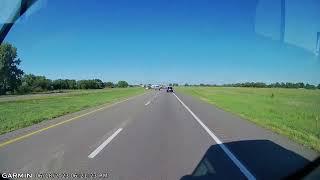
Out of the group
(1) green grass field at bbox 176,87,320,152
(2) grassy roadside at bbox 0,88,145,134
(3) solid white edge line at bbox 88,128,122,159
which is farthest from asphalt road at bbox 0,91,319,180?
(2) grassy roadside at bbox 0,88,145,134

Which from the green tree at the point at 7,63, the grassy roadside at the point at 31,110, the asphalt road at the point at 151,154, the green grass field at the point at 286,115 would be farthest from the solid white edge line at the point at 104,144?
the green grass field at the point at 286,115

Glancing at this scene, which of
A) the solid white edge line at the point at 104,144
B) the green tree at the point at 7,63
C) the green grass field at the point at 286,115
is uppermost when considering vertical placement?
A: the green tree at the point at 7,63

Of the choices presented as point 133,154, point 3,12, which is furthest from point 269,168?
point 3,12

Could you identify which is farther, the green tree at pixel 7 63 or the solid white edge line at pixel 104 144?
the solid white edge line at pixel 104 144

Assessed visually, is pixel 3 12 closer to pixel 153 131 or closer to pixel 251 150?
pixel 251 150

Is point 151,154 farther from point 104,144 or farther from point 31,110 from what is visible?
point 31,110

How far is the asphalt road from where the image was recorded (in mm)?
7207

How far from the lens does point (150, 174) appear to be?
705cm

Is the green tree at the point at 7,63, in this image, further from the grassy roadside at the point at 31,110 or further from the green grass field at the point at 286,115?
the green grass field at the point at 286,115

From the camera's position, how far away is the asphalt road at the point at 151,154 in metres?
7.21

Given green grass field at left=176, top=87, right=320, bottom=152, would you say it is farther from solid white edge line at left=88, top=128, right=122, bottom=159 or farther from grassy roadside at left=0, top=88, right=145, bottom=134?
Result: grassy roadside at left=0, top=88, right=145, bottom=134

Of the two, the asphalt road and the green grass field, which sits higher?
the asphalt road

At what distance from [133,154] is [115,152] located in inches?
19.7

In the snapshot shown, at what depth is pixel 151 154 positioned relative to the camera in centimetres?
914
